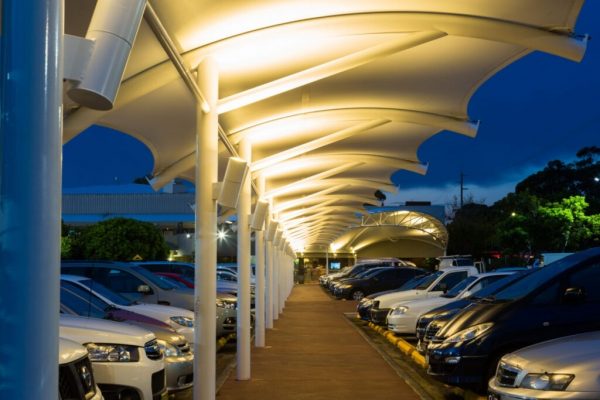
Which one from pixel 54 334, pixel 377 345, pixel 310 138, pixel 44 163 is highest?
pixel 310 138

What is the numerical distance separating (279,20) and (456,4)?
7.43 ft

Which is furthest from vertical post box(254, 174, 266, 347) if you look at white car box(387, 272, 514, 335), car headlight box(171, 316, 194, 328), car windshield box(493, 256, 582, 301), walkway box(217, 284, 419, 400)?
car windshield box(493, 256, 582, 301)

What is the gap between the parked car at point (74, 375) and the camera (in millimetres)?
6137

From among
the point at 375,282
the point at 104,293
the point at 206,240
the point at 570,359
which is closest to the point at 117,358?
the point at 206,240

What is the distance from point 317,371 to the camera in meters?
14.6

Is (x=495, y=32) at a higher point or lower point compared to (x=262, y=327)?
higher

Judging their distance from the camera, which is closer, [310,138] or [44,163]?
[44,163]

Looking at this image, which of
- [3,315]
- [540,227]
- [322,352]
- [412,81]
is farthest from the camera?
[540,227]

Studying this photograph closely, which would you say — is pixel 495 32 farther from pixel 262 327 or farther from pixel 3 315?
pixel 262 327

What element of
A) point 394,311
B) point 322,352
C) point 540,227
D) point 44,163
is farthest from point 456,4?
point 540,227

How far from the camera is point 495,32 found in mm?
10977

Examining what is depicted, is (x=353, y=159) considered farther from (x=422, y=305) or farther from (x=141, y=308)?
(x=141, y=308)

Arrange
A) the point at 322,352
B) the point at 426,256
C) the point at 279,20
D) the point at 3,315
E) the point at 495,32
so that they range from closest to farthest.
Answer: the point at 3,315, the point at 279,20, the point at 495,32, the point at 322,352, the point at 426,256

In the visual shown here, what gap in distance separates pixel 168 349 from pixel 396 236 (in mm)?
74764
